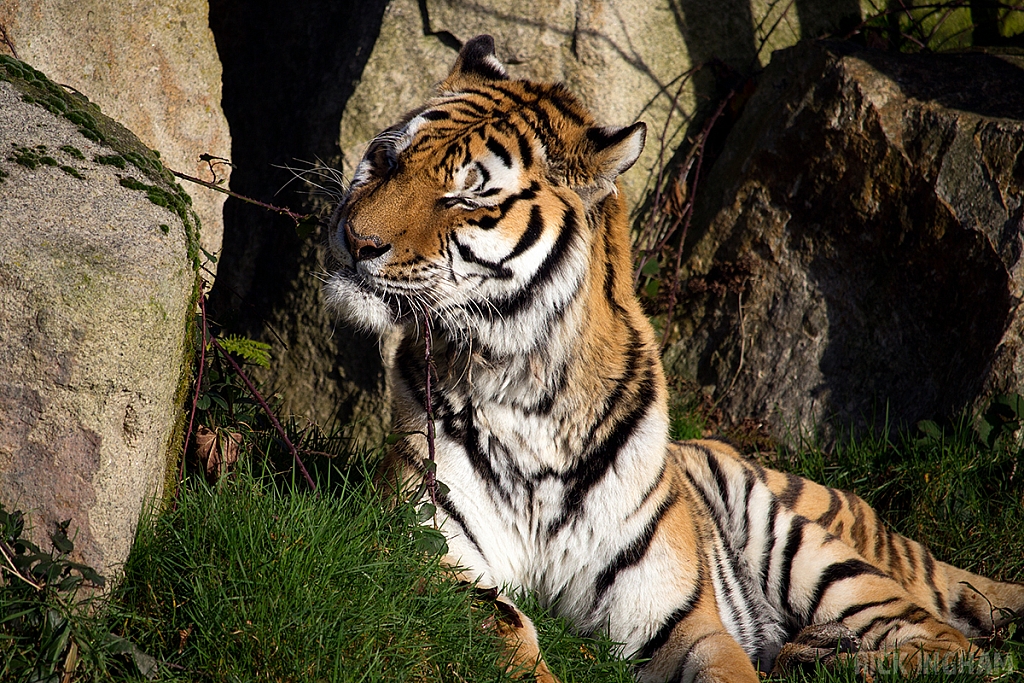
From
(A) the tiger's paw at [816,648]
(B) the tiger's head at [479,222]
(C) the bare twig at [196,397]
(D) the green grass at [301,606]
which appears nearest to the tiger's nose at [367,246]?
(B) the tiger's head at [479,222]

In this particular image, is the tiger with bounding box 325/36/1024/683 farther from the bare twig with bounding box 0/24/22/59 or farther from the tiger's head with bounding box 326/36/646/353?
the bare twig with bounding box 0/24/22/59

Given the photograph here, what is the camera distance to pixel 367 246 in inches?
116

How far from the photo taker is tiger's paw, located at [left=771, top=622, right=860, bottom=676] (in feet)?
11.2

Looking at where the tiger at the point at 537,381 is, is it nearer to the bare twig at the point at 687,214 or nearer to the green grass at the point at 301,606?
the green grass at the point at 301,606

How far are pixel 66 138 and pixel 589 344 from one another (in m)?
1.90

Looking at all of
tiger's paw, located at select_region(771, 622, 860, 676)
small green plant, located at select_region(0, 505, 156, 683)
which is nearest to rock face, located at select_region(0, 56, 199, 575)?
small green plant, located at select_region(0, 505, 156, 683)

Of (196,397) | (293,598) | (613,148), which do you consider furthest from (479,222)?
(293,598)

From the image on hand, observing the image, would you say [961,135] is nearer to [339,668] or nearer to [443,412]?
[443,412]

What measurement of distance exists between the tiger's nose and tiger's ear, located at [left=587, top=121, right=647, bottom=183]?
795 millimetres

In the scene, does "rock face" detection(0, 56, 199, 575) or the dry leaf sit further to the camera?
the dry leaf

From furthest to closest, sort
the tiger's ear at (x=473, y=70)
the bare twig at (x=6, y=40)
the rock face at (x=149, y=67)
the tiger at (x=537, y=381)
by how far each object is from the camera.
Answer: the rock face at (x=149, y=67), the bare twig at (x=6, y=40), the tiger's ear at (x=473, y=70), the tiger at (x=537, y=381)

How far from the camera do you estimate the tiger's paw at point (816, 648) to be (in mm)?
3426

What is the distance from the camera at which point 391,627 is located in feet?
8.89

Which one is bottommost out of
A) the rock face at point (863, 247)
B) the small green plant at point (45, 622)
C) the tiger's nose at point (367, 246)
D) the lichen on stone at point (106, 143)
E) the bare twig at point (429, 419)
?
the small green plant at point (45, 622)
